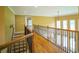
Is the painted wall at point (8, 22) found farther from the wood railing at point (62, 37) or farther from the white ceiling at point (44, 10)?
the wood railing at point (62, 37)

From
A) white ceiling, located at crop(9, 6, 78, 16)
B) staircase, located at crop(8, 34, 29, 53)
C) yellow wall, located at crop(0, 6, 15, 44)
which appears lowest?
staircase, located at crop(8, 34, 29, 53)

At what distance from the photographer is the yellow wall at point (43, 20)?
153 cm

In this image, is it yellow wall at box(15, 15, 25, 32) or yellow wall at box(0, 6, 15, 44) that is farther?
yellow wall at box(15, 15, 25, 32)

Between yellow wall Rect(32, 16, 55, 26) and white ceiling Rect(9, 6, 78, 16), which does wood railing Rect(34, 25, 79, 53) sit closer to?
yellow wall Rect(32, 16, 55, 26)

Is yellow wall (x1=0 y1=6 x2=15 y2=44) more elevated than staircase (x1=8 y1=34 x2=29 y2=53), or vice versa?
yellow wall (x1=0 y1=6 x2=15 y2=44)

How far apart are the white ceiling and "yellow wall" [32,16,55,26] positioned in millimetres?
61

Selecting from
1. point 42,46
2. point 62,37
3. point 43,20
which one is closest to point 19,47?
point 42,46

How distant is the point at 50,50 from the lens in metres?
1.47

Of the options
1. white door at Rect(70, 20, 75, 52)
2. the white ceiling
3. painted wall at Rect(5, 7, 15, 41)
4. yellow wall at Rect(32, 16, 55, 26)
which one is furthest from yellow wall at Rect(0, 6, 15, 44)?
white door at Rect(70, 20, 75, 52)

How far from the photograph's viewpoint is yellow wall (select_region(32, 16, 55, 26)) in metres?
1.53
